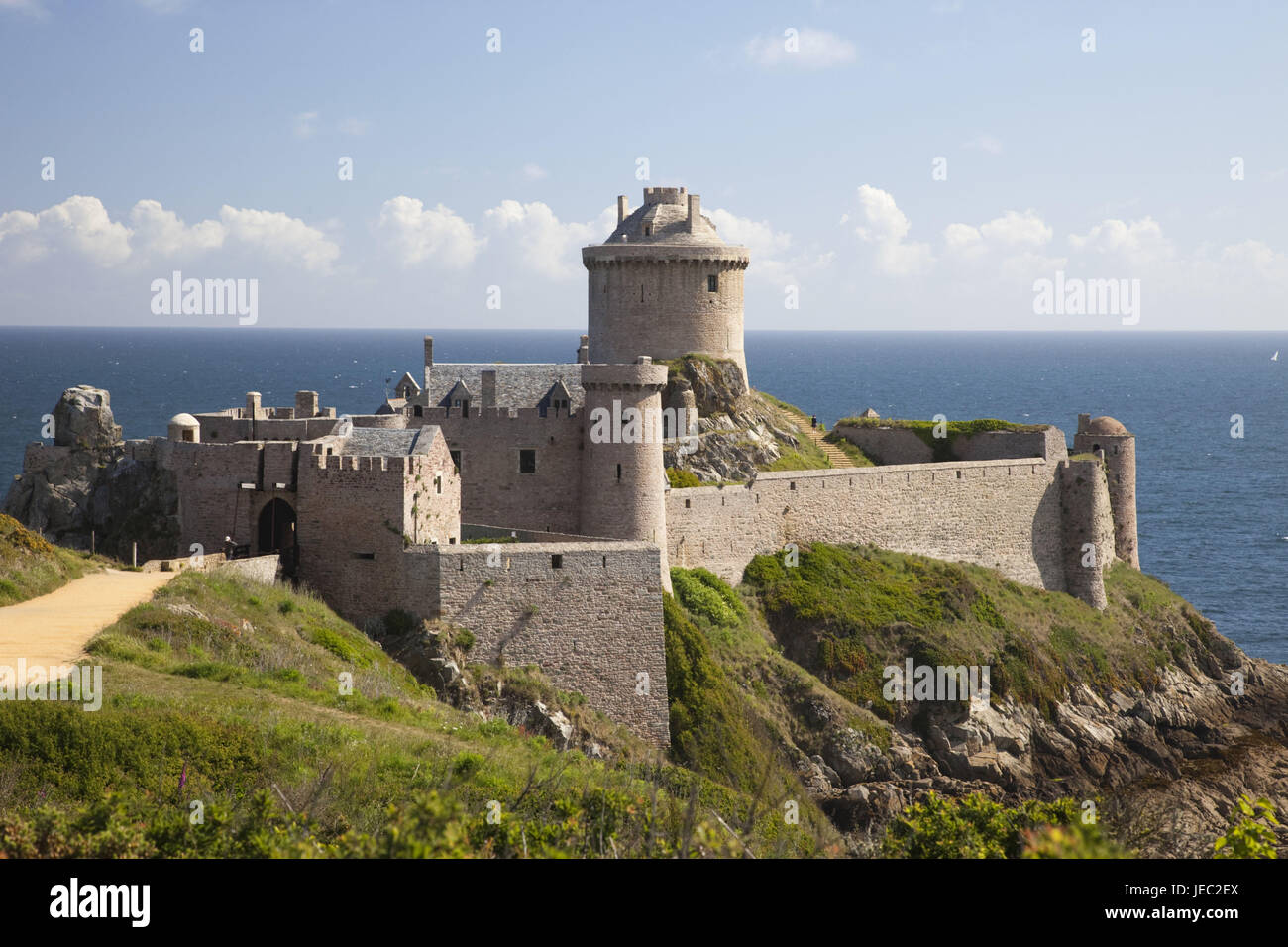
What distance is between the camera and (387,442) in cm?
3825

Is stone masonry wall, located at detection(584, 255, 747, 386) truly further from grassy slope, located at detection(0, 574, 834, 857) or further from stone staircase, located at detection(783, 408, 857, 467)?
grassy slope, located at detection(0, 574, 834, 857)

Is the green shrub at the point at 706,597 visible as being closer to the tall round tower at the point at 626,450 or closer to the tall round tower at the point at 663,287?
the tall round tower at the point at 626,450

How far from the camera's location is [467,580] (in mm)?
35875

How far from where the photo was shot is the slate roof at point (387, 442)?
37750 mm

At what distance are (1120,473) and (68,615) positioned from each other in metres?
45.5

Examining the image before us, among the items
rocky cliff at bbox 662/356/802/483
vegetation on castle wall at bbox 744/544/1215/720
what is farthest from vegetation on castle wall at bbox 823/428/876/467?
vegetation on castle wall at bbox 744/544/1215/720

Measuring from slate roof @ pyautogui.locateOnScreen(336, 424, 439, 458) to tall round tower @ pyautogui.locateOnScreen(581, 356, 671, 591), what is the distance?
585 centimetres

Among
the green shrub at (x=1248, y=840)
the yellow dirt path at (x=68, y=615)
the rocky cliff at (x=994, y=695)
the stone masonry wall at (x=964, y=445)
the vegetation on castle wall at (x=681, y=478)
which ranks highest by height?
the stone masonry wall at (x=964, y=445)

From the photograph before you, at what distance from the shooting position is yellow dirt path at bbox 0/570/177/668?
86.9 feet

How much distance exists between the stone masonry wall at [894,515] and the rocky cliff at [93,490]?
16.4 m

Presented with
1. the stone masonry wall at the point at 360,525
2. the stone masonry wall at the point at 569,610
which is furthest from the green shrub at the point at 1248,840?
the stone masonry wall at the point at 360,525
